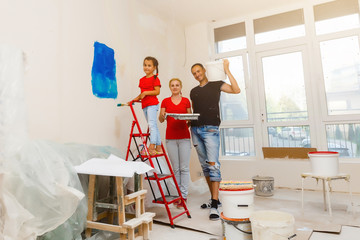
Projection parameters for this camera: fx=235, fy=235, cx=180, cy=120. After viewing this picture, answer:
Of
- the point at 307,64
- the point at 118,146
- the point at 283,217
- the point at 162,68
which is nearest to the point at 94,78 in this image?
the point at 118,146

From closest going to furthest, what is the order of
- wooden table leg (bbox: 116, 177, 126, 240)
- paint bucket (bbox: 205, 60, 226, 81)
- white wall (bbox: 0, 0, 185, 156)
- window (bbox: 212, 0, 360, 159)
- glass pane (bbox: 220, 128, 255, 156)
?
1. wooden table leg (bbox: 116, 177, 126, 240)
2. white wall (bbox: 0, 0, 185, 156)
3. paint bucket (bbox: 205, 60, 226, 81)
4. window (bbox: 212, 0, 360, 159)
5. glass pane (bbox: 220, 128, 255, 156)

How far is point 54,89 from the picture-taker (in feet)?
6.73

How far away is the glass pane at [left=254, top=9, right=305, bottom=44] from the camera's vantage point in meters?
3.54

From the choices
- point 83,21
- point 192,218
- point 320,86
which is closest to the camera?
point 192,218

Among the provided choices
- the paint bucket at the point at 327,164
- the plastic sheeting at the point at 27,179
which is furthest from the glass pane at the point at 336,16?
the plastic sheeting at the point at 27,179

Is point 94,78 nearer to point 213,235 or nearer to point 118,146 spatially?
point 118,146

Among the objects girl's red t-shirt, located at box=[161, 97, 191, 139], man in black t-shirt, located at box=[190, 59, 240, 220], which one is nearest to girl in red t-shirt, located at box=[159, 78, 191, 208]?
girl's red t-shirt, located at box=[161, 97, 191, 139]

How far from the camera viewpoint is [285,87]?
140 inches

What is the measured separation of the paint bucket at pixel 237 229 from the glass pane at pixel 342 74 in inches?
97.9

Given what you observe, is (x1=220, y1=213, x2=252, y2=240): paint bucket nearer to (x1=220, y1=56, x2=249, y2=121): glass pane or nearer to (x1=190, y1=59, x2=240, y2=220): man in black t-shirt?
(x1=190, y1=59, x2=240, y2=220): man in black t-shirt

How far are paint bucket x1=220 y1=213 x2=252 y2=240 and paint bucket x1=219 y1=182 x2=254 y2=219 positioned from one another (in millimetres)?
32

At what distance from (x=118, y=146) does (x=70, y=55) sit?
1.05 meters

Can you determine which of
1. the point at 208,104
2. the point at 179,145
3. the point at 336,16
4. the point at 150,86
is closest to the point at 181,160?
the point at 179,145

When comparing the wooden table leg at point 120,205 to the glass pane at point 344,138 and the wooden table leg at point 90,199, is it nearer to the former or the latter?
the wooden table leg at point 90,199
